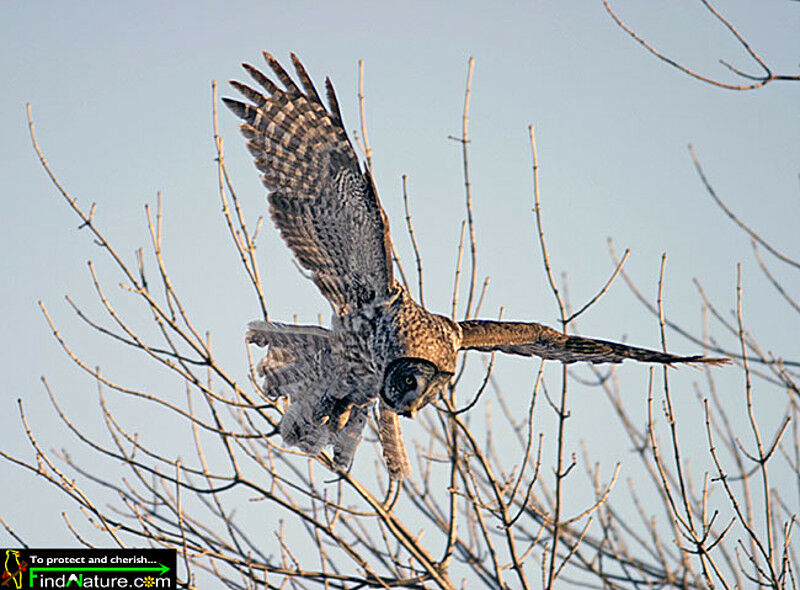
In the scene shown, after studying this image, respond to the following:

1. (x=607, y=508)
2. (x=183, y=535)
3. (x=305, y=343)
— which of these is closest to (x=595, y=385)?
(x=607, y=508)

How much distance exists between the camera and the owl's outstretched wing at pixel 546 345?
6.19 meters

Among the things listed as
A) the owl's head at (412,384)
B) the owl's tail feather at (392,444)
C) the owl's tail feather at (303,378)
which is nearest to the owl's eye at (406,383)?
the owl's head at (412,384)

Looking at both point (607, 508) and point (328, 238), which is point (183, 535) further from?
point (607, 508)

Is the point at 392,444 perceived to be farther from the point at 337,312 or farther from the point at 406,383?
the point at 337,312

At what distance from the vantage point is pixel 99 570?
229 inches

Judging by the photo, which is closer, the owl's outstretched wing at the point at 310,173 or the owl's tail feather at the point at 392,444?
the owl's outstretched wing at the point at 310,173

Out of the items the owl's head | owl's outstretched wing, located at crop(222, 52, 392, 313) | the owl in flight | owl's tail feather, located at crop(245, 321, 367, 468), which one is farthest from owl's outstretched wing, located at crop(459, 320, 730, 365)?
owl's tail feather, located at crop(245, 321, 367, 468)

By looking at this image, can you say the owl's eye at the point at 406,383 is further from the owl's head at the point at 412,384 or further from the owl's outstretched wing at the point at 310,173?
the owl's outstretched wing at the point at 310,173

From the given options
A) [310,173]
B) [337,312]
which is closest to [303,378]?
[337,312]

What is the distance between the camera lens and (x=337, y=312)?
6152mm

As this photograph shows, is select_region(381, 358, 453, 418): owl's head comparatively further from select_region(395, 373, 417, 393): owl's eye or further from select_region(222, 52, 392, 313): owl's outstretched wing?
select_region(222, 52, 392, 313): owl's outstretched wing

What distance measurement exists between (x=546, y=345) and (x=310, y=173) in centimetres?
208

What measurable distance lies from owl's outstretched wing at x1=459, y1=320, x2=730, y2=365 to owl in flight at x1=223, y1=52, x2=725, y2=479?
10 mm

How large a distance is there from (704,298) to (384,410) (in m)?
2.54
